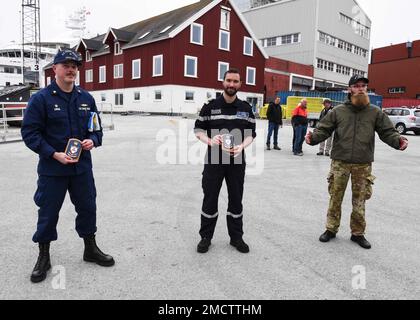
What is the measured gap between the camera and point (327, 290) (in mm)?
3131

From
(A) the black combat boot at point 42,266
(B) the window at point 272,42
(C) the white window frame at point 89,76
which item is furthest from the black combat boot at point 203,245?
(B) the window at point 272,42

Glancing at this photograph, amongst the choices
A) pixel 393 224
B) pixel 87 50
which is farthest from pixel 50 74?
pixel 393 224

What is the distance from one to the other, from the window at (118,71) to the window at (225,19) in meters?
10.8

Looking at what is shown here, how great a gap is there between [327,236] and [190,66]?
29461 mm

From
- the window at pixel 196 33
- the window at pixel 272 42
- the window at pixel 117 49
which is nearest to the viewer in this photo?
the window at pixel 196 33

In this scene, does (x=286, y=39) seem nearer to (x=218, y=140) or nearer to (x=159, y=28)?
(x=159, y=28)

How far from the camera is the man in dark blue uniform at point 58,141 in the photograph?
10.5 ft

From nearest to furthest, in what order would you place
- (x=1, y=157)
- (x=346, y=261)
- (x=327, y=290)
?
(x=327, y=290) → (x=346, y=261) → (x=1, y=157)

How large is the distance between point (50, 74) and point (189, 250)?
163 feet

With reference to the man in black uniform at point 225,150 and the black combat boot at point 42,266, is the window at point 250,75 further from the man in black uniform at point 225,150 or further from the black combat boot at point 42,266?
the black combat boot at point 42,266

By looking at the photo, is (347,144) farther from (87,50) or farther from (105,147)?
(87,50)

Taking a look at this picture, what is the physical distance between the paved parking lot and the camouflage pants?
0.80 feet

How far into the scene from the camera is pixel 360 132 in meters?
4.13

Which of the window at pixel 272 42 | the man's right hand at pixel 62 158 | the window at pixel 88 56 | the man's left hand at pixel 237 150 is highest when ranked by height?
the window at pixel 272 42
